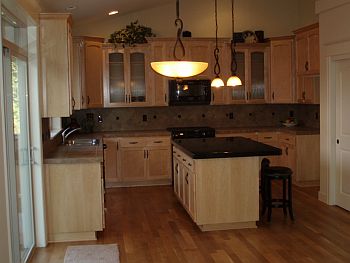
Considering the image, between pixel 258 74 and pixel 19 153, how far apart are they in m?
5.20

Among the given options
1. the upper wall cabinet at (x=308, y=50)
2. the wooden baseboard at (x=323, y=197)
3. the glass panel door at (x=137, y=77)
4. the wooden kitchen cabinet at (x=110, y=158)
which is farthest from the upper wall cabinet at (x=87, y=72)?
the wooden baseboard at (x=323, y=197)

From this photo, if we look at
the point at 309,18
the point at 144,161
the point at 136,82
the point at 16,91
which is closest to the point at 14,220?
the point at 16,91

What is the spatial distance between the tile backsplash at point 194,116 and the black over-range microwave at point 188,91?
1.92ft

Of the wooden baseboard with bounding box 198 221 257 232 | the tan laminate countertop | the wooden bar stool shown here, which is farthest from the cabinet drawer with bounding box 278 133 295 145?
the wooden baseboard with bounding box 198 221 257 232

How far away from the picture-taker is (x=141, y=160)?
7.82 meters

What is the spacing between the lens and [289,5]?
871 cm

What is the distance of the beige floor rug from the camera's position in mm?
4414

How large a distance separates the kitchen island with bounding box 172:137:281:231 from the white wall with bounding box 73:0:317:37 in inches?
146

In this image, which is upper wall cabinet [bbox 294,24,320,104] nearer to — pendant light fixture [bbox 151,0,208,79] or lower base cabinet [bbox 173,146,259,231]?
lower base cabinet [bbox 173,146,259,231]

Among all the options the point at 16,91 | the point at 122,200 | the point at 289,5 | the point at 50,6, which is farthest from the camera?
the point at 289,5

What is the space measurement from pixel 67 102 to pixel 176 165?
1.97m

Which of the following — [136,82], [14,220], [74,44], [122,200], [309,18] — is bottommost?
[122,200]

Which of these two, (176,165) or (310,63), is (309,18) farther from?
(176,165)

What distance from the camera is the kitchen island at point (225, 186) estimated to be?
16.9 ft
